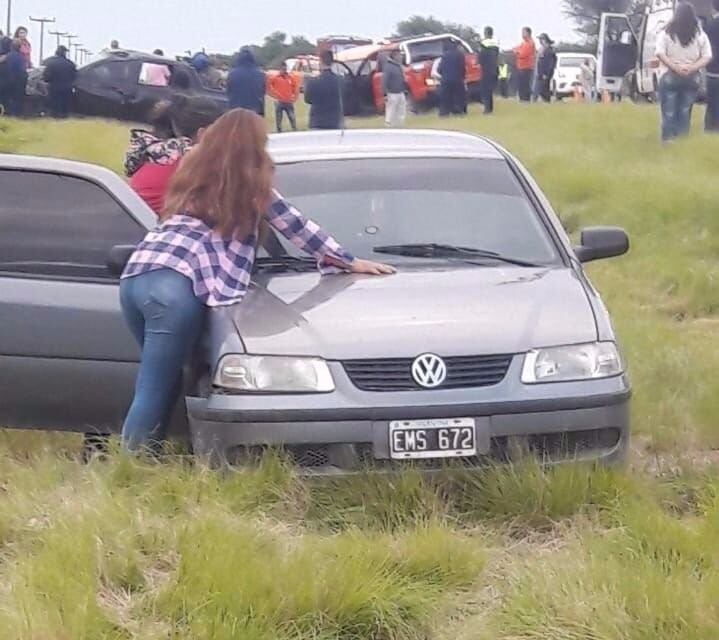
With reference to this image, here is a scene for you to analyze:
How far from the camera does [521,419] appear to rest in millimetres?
5023

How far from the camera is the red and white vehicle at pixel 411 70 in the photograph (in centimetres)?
2866

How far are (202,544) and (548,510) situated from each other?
1.29 m

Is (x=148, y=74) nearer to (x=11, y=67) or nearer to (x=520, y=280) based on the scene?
(x=11, y=67)

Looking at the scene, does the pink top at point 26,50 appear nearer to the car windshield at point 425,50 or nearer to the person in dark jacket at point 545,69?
the car windshield at point 425,50

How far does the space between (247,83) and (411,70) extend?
9.15m

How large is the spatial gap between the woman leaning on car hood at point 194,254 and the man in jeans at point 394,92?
19282 millimetres

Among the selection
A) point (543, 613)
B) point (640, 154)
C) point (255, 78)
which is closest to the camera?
point (543, 613)

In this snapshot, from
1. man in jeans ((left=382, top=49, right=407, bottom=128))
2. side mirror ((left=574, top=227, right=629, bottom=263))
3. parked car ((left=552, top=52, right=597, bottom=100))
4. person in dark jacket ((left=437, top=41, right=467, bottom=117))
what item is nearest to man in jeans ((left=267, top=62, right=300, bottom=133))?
man in jeans ((left=382, top=49, right=407, bottom=128))

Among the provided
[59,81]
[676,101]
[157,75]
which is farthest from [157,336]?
[157,75]

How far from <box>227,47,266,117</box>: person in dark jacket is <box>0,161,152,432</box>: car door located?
15366 millimetres

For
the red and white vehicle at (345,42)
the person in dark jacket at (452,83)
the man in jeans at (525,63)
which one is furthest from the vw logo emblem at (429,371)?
the red and white vehicle at (345,42)

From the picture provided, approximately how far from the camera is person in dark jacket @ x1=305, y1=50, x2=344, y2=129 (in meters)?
20.6

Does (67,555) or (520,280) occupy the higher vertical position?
(520,280)

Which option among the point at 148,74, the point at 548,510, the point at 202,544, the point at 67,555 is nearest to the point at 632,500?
the point at 548,510
